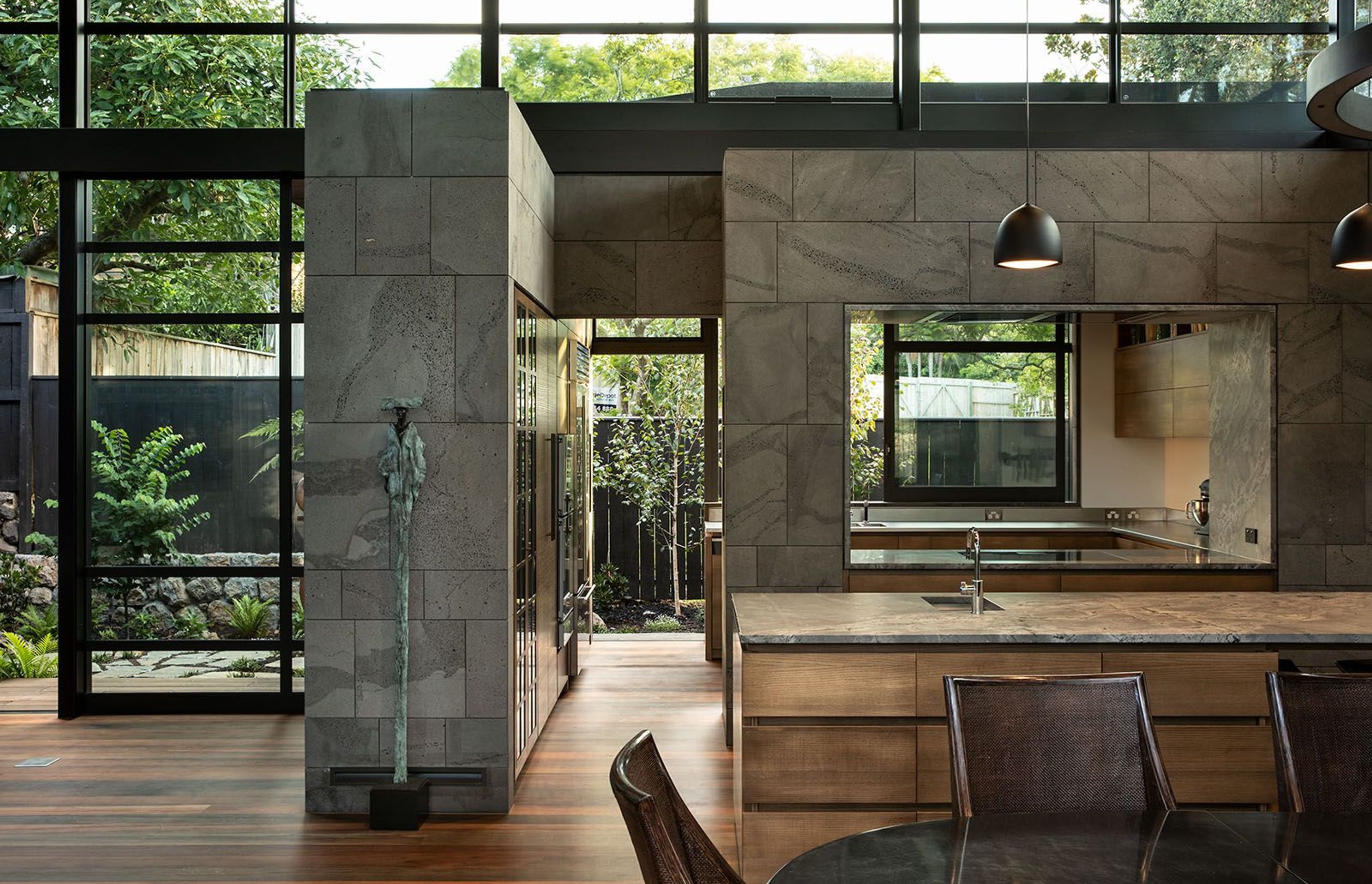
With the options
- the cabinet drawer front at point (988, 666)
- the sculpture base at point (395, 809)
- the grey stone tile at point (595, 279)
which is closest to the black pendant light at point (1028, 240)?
the cabinet drawer front at point (988, 666)

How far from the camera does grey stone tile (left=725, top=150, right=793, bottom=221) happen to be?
5.14m

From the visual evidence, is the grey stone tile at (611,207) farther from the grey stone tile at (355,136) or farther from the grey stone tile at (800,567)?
the grey stone tile at (800,567)

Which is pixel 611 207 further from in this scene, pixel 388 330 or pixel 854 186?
pixel 388 330

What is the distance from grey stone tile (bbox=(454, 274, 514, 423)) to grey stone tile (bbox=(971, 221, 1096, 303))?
7.59ft

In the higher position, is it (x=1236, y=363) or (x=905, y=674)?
(x=1236, y=363)

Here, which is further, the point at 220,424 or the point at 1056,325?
the point at 1056,325

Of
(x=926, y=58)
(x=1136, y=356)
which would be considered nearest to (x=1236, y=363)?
(x=1136, y=356)

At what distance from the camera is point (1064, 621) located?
141 inches

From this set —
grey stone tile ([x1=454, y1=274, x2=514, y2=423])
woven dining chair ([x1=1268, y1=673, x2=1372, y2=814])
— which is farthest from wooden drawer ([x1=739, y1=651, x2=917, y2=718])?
grey stone tile ([x1=454, y1=274, x2=514, y2=423])

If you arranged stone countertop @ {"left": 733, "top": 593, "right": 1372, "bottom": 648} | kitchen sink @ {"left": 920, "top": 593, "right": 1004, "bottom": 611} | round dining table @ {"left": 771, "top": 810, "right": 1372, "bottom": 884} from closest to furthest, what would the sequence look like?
1. round dining table @ {"left": 771, "top": 810, "right": 1372, "bottom": 884}
2. stone countertop @ {"left": 733, "top": 593, "right": 1372, "bottom": 648}
3. kitchen sink @ {"left": 920, "top": 593, "right": 1004, "bottom": 611}

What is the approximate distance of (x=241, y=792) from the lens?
14.7 ft

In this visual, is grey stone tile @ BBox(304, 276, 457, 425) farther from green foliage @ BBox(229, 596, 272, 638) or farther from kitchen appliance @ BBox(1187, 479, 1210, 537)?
kitchen appliance @ BBox(1187, 479, 1210, 537)

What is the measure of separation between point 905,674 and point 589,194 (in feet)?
11.0

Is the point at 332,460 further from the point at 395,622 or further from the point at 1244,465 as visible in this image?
the point at 1244,465
